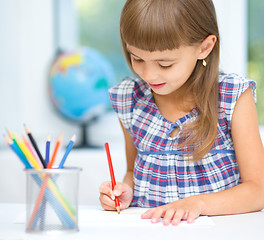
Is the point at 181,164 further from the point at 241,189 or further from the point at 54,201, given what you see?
the point at 54,201

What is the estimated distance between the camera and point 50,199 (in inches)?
23.9

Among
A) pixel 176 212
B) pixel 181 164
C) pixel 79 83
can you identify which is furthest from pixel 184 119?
pixel 79 83

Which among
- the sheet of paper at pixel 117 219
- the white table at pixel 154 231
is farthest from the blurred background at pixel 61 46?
the white table at pixel 154 231

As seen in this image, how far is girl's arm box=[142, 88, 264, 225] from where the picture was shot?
77 centimetres

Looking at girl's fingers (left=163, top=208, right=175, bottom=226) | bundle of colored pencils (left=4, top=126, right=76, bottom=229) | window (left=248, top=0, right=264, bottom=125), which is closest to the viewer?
bundle of colored pencils (left=4, top=126, right=76, bottom=229)

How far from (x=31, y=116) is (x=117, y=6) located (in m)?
0.64

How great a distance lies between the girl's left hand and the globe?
1177 mm

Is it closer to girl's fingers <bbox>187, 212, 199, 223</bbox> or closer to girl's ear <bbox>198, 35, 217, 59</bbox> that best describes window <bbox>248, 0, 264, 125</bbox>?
girl's ear <bbox>198, 35, 217, 59</bbox>

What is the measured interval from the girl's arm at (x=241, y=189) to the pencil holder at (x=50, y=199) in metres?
0.18

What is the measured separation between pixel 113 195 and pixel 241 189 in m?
0.25

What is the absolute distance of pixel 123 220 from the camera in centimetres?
76

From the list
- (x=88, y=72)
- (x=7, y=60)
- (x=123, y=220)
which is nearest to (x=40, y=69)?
(x=7, y=60)

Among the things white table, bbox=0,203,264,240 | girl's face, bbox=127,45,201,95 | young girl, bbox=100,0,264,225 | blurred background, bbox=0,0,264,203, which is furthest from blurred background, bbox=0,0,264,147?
white table, bbox=0,203,264,240

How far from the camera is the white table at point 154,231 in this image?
2.08 ft
